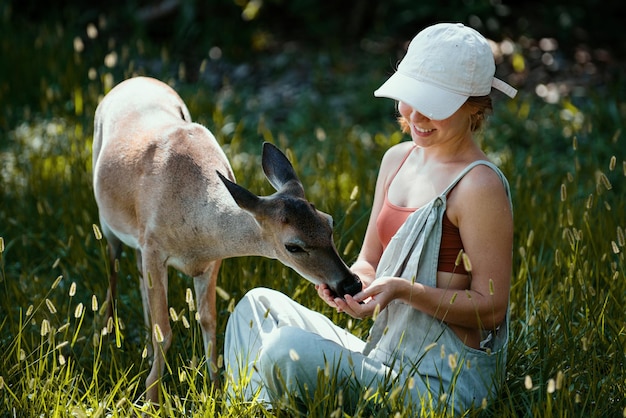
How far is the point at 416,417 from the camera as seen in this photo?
3.12m

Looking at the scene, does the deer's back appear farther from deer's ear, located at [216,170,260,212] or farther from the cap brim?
the cap brim

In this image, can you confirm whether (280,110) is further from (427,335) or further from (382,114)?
(427,335)

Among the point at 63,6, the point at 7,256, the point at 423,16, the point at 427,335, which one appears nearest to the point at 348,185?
the point at 7,256

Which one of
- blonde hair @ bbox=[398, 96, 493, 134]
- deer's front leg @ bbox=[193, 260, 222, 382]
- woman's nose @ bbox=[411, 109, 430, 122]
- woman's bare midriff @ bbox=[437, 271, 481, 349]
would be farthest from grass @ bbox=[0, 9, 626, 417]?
woman's nose @ bbox=[411, 109, 430, 122]

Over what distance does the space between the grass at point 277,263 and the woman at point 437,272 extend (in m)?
0.12

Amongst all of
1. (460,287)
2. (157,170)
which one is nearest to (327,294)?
(460,287)

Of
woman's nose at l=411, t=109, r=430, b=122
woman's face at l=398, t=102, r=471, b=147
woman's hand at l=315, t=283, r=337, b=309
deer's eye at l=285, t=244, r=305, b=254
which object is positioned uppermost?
woman's nose at l=411, t=109, r=430, b=122

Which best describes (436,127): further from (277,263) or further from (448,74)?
(277,263)

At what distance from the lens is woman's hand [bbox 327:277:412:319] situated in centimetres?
317

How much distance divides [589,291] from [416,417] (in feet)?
3.33

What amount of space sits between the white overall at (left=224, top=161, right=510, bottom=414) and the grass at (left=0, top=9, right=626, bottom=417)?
9 cm

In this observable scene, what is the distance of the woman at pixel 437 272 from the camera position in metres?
3.27

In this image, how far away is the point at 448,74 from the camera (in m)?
3.27

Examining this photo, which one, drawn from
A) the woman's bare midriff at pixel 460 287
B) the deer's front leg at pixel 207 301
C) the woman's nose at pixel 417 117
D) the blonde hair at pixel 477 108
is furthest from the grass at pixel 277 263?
the woman's nose at pixel 417 117
